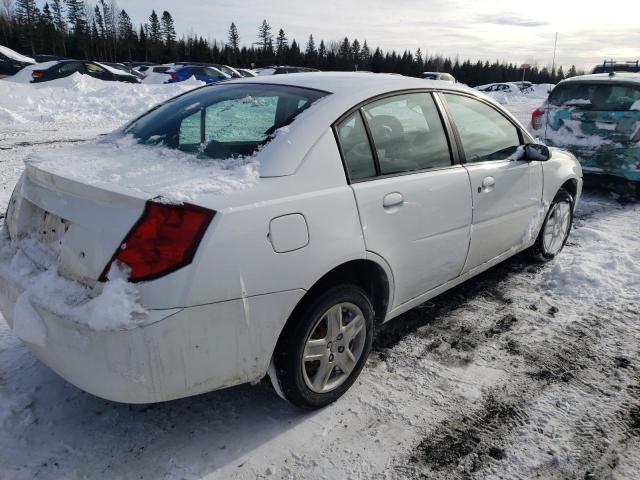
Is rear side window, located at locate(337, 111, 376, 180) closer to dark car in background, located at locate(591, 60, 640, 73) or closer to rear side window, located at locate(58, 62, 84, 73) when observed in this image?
dark car in background, located at locate(591, 60, 640, 73)

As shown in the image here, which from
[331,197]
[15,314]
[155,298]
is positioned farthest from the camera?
[331,197]

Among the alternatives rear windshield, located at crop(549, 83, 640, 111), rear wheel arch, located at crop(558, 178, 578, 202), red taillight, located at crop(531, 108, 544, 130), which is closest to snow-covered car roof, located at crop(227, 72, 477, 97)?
rear wheel arch, located at crop(558, 178, 578, 202)

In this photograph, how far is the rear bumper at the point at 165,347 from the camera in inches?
75.8

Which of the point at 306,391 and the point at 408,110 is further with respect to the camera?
the point at 408,110

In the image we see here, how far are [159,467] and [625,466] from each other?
2.10m

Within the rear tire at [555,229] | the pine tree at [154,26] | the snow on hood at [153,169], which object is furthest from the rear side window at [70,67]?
the pine tree at [154,26]

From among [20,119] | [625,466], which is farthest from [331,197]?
[20,119]

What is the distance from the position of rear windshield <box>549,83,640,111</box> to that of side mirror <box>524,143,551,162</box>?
384 cm

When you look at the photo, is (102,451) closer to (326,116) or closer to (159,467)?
(159,467)

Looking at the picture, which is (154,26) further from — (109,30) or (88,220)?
(88,220)

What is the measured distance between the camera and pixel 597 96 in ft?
23.4

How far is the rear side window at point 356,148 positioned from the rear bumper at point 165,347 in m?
0.75

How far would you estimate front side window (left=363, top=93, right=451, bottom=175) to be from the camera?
2822 mm

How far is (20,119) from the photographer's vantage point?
11.3 m
